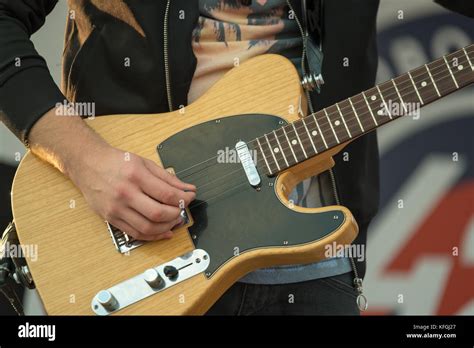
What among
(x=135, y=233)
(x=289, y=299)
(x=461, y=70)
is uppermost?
(x=461, y=70)

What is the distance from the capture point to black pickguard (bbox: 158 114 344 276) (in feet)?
5.22

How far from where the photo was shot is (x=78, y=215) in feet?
5.42

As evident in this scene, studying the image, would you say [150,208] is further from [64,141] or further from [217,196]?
[64,141]

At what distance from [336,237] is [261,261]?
0.17 metres

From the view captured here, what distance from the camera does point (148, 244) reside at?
5.33ft

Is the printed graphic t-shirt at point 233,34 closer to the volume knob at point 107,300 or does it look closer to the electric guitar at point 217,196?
the electric guitar at point 217,196

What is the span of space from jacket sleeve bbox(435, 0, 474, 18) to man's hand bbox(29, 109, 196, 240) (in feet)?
2.76

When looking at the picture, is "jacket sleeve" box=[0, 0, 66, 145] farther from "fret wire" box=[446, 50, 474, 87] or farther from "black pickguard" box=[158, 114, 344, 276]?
"fret wire" box=[446, 50, 474, 87]

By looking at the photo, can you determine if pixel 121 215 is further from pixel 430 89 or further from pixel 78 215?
pixel 430 89

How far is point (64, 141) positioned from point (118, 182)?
0.62ft

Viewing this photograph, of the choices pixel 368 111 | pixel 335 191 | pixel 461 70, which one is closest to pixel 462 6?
pixel 461 70

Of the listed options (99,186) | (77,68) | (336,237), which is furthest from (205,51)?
(336,237)

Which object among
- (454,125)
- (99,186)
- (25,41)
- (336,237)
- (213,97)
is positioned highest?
(25,41)

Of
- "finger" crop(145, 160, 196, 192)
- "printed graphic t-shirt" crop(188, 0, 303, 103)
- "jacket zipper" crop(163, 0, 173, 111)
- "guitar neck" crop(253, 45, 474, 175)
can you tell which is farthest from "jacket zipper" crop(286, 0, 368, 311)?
"finger" crop(145, 160, 196, 192)
